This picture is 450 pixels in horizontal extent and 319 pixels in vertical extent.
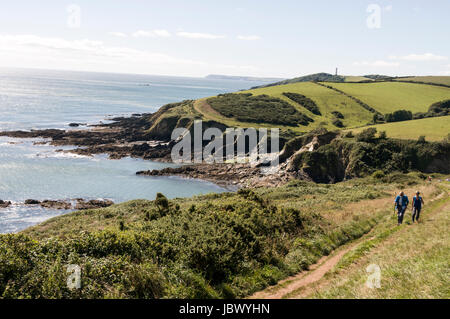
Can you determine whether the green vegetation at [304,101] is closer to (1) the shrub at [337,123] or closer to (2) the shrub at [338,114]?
(2) the shrub at [338,114]

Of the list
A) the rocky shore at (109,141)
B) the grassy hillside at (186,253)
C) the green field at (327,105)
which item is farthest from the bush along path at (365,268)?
the green field at (327,105)

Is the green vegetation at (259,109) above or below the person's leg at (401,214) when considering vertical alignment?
above

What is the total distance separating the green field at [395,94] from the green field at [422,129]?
2907cm

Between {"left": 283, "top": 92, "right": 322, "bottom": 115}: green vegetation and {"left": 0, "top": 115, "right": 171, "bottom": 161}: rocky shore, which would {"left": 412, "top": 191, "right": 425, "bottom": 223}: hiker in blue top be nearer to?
{"left": 0, "top": 115, "right": 171, "bottom": 161}: rocky shore

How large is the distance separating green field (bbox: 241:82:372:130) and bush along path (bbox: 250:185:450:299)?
223ft

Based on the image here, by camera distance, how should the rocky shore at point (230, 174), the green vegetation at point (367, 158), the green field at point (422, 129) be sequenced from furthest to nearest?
the rocky shore at point (230, 174) < the green field at point (422, 129) < the green vegetation at point (367, 158)

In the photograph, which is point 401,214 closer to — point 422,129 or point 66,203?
point 66,203

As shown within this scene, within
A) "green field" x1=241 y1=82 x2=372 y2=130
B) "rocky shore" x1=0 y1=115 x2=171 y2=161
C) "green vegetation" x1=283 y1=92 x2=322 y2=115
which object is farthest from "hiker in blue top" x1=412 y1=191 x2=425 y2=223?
"green vegetation" x1=283 y1=92 x2=322 y2=115

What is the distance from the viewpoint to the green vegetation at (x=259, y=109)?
83062mm

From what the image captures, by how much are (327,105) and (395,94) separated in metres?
30.3

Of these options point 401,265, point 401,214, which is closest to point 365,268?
point 401,265

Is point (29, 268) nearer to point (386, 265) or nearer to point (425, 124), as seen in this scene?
point (386, 265)

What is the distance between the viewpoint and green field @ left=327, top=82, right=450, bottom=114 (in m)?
94.3

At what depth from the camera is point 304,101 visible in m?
98.0
